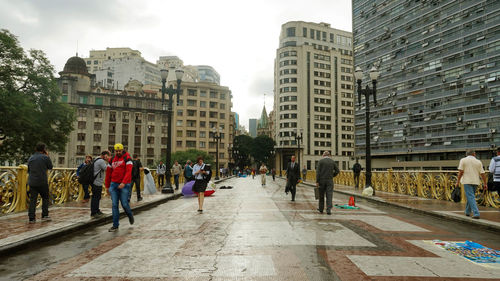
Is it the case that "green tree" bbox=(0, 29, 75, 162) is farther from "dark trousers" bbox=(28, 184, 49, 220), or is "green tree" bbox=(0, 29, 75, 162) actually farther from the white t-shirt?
the white t-shirt

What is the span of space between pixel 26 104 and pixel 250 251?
2783 cm

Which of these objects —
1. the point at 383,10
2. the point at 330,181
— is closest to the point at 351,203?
the point at 330,181

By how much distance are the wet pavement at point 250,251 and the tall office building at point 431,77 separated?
50477mm

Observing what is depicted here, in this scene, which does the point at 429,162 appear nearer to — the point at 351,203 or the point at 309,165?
the point at 309,165

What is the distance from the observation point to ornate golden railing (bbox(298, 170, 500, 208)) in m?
11.3

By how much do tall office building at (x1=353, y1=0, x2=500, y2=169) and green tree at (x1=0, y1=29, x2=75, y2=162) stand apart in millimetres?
54437

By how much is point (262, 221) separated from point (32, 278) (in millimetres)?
5078

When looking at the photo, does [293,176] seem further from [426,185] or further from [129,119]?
[129,119]

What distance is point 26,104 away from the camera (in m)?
26.2

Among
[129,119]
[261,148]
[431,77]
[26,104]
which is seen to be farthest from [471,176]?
[261,148]

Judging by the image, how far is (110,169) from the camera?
7391 mm

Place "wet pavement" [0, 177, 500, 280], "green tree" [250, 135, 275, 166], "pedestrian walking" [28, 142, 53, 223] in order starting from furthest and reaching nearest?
"green tree" [250, 135, 275, 166], "pedestrian walking" [28, 142, 53, 223], "wet pavement" [0, 177, 500, 280]

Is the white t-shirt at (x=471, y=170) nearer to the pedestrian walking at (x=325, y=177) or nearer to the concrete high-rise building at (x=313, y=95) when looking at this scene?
the pedestrian walking at (x=325, y=177)

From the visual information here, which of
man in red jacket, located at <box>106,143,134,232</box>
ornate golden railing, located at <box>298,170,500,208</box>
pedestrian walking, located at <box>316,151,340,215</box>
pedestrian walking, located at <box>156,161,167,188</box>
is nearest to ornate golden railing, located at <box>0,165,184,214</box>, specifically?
man in red jacket, located at <box>106,143,134,232</box>
